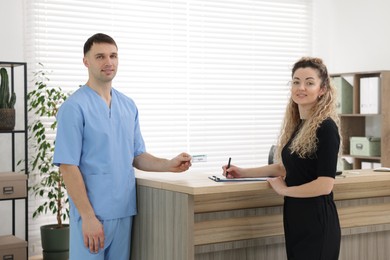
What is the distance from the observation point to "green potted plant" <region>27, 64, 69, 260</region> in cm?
461

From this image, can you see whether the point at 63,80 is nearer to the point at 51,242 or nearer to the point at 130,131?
the point at 51,242

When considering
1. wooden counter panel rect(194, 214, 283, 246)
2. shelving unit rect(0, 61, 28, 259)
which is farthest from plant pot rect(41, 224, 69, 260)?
wooden counter panel rect(194, 214, 283, 246)

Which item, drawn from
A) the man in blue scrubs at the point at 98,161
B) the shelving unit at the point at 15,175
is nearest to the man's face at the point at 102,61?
the man in blue scrubs at the point at 98,161

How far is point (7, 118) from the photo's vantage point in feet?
14.2

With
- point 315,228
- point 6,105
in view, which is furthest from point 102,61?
point 6,105

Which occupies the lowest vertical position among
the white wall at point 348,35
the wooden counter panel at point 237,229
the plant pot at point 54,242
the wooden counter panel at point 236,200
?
the plant pot at point 54,242

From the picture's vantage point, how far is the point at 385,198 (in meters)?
2.94

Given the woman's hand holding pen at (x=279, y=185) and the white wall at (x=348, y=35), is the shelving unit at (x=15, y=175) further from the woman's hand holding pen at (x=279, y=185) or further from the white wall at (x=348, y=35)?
the woman's hand holding pen at (x=279, y=185)

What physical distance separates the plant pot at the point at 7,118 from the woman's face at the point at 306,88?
258 cm

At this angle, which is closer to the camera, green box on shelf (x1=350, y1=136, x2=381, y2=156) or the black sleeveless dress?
the black sleeveless dress

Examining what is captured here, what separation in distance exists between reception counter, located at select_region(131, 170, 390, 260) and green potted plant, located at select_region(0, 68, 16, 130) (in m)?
1.90

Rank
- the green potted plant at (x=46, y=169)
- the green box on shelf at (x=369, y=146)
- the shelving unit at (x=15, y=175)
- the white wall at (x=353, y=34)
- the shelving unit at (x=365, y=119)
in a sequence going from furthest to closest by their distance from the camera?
the white wall at (x=353, y=34)
the green box on shelf at (x=369, y=146)
the shelving unit at (x=365, y=119)
the green potted plant at (x=46, y=169)
the shelving unit at (x=15, y=175)

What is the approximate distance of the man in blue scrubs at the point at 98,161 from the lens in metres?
2.38

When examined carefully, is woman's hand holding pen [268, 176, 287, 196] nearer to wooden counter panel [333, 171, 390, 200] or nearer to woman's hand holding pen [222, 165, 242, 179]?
woman's hand holding pen [222, 165, 242, 179]
